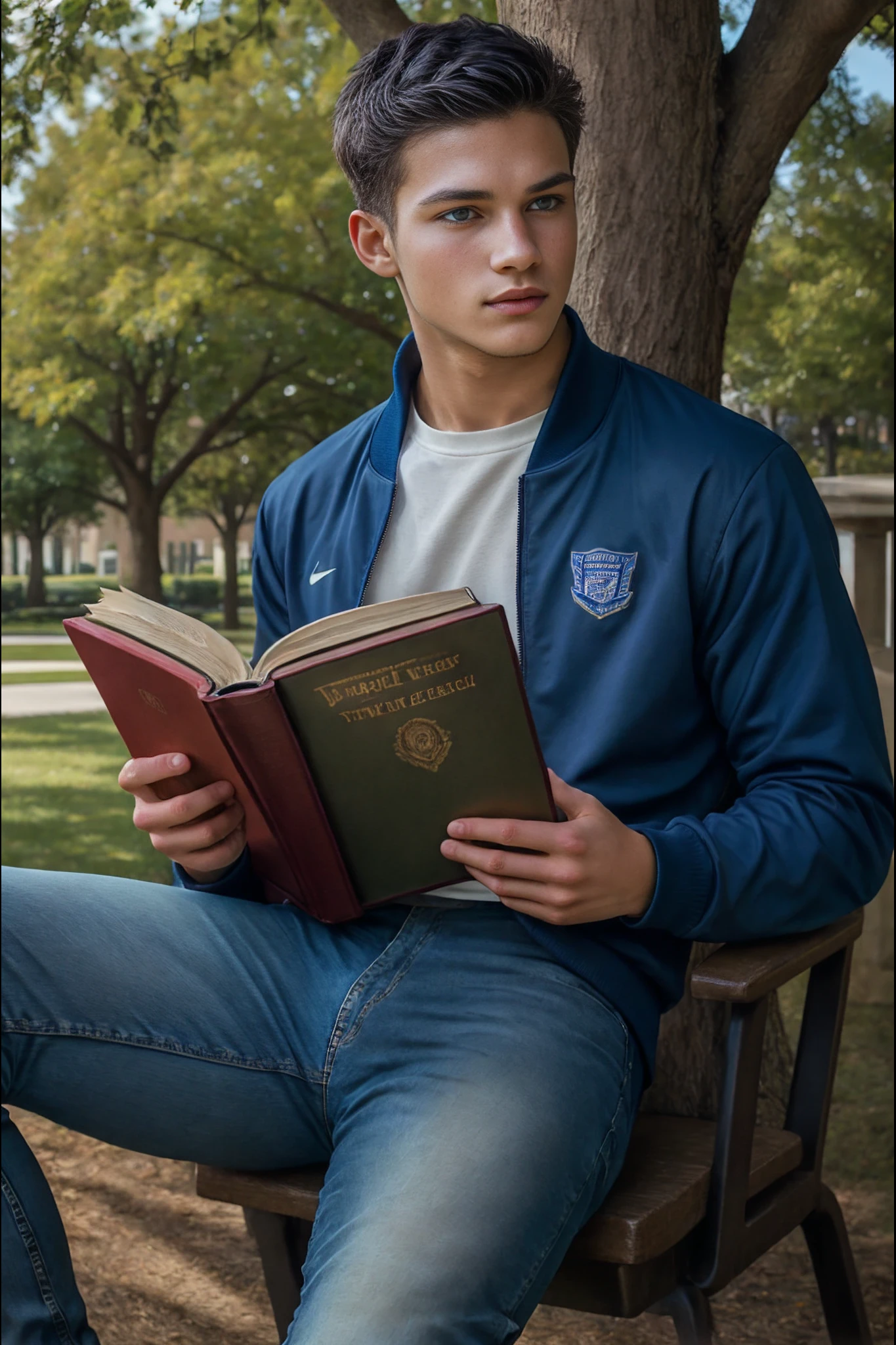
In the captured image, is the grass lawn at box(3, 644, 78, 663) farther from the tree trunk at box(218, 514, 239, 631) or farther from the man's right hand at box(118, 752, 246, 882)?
the man's right hand at box(118, 752, 246, 882)

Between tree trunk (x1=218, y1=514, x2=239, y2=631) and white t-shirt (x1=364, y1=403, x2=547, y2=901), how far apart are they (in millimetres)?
11177

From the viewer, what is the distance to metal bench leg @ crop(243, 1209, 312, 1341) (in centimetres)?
208

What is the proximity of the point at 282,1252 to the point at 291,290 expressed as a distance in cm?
1226

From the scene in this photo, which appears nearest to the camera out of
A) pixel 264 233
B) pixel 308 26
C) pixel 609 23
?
pixel 609 23

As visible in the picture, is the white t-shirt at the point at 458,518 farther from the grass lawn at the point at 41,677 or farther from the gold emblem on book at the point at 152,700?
the grass lawn at the point at 41,677

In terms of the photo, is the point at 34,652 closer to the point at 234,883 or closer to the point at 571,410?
the point at 234,883

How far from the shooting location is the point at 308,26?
11.8m

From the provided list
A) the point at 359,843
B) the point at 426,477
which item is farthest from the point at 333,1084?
the point at 426,477

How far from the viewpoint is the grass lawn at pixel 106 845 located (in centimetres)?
408

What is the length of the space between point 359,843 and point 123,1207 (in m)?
2.32

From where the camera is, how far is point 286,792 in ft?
5.82

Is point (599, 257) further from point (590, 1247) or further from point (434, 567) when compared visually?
point (590, 1247)

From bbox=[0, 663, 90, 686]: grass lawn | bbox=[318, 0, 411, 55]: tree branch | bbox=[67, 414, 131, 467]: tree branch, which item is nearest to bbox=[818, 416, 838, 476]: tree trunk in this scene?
bbox=[67, 414, 131, 467]: tree branch

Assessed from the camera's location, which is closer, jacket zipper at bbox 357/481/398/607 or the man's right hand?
the man's right hand
